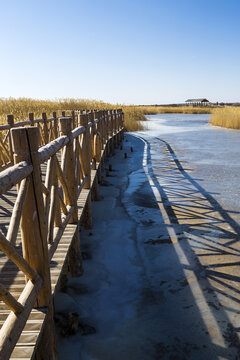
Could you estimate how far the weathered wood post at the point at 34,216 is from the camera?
2.06 meters

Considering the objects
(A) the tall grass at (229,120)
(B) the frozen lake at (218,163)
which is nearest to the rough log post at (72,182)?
(B) the frozen lake at (218,163)

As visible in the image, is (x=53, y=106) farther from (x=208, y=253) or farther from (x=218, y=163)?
(x=208, y=253)

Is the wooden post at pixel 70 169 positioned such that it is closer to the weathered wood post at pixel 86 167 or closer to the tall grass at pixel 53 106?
the weathered wood post at pixel 86 167

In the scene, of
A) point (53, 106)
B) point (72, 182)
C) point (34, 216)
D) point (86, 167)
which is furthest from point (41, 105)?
point (34, 216)

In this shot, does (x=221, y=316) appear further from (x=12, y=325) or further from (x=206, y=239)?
(x=12, y=325)

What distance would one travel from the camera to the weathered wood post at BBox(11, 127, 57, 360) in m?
2.06

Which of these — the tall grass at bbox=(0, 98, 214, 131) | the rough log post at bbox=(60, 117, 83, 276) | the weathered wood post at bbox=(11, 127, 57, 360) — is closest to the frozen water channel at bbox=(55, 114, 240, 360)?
the rough log post at bbox=(60, 117, 83, 276)

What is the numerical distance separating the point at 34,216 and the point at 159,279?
2844 millimetres

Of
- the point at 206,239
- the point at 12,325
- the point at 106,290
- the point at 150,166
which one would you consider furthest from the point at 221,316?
the point at 150,166

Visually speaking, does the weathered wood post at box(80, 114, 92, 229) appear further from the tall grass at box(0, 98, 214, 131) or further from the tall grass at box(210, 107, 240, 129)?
the tall grass at box(210, 107, 240, 129)

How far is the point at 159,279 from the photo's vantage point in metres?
4.51

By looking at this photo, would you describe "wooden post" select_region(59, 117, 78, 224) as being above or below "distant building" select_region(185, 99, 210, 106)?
below

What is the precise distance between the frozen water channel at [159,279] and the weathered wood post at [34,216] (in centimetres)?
135

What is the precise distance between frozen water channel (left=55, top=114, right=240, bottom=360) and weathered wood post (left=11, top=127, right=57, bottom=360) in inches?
53.1
